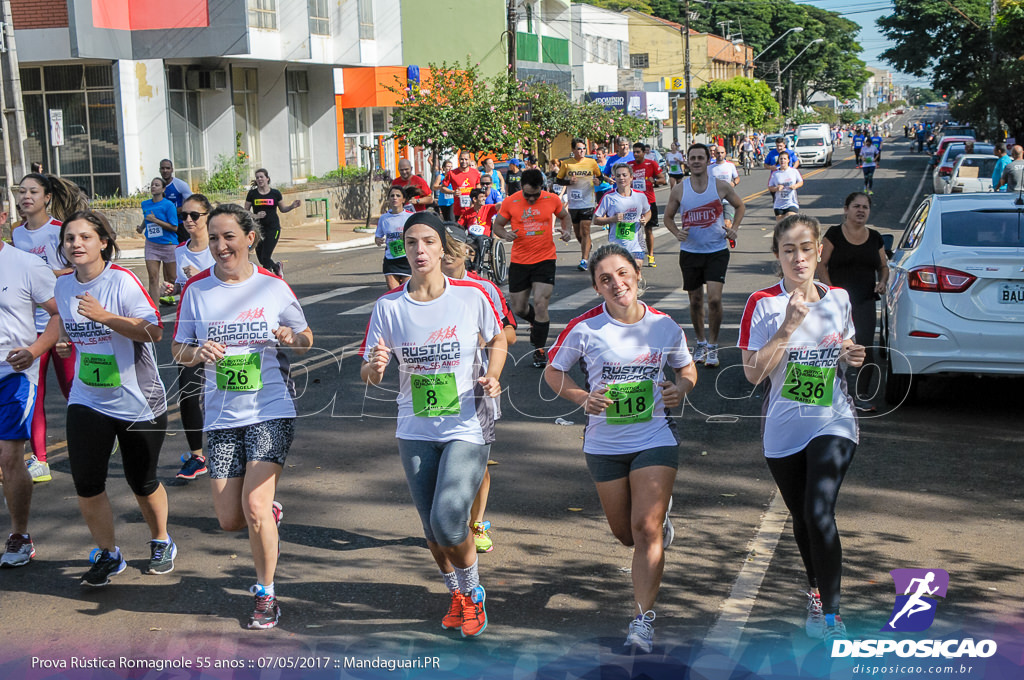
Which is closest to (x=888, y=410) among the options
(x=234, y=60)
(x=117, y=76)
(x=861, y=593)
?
(x=861, y=593)

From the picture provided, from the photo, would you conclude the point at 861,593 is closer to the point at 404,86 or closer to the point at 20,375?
the point at 20,375

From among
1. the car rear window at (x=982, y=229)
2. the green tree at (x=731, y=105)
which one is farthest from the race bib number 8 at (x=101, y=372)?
the green tree at (x=731, y=105)

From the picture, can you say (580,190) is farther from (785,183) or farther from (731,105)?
(731,105)

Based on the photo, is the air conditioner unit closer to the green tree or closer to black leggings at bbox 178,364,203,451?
black leggings at bbox 178,364,203,451

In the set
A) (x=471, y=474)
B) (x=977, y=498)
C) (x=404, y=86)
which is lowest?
(x=977, y=498)

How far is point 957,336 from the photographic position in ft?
26.6

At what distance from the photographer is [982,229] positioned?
8656 millimetres

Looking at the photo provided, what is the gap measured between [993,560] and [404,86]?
102 feet

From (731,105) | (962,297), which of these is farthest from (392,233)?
(731,105)

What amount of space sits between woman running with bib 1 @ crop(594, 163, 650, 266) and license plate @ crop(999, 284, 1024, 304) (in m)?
4.84

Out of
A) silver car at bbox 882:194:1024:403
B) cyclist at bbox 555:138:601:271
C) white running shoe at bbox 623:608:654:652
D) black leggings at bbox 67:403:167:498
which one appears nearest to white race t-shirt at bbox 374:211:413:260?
silver car at bbox 882:194:1024:403

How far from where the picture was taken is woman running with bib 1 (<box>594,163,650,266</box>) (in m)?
12.5

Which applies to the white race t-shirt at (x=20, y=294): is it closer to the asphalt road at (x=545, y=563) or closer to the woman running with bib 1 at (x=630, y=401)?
the asphalt road at (x=545, y=563)

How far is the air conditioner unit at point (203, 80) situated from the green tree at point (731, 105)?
166ft
